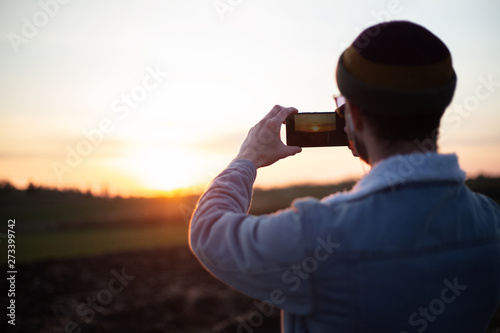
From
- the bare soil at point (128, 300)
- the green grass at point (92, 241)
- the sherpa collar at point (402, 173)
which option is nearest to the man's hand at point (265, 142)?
the sherpa collar at point (402, 173)

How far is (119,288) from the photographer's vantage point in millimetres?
12852

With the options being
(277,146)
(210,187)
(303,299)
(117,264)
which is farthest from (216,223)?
(117,264)

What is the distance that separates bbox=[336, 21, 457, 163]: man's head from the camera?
3.85ft

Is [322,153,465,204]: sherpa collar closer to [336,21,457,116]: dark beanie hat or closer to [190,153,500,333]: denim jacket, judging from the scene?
[190,153,500,333]: denim jacket

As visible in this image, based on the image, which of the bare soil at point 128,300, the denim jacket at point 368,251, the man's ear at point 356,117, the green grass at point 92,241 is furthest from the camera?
the green grass at point 92,241

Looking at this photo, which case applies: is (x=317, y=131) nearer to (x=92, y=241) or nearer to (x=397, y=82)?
(x=397, y=82)

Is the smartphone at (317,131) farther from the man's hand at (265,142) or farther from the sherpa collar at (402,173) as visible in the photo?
the sherpa collar at (402,173)

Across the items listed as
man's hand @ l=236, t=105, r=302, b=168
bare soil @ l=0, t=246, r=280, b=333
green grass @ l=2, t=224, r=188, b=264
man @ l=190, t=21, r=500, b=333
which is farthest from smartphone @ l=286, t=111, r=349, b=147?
green grass @ l=2, t=224, r=188, b=264

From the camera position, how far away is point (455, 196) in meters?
1.27

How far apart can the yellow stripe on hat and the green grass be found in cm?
1866

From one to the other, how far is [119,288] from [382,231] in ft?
42.6

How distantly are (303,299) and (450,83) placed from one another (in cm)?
76

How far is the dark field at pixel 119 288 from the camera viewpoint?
9.84m

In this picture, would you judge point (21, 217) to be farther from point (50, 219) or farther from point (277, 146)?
point (277, 146)
